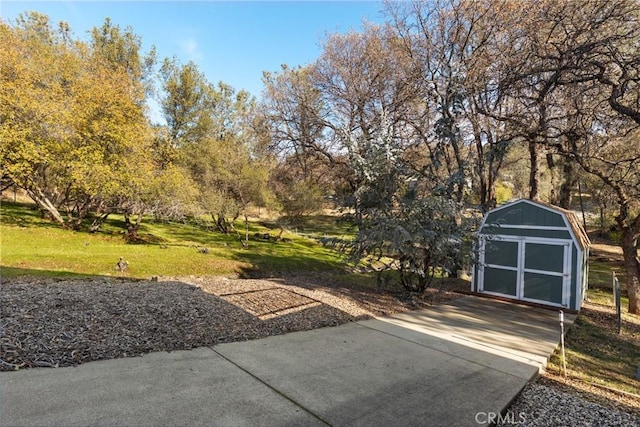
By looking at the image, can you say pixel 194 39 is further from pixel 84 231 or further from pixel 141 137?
pixel 84 231

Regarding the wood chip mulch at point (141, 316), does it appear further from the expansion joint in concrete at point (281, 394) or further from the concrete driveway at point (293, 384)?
the expansion joint in concrete at point (281, 394)

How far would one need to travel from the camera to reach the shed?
8.01 meters

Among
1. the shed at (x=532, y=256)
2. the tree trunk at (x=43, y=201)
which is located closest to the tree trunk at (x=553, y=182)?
the shed at (x=532, y=256)

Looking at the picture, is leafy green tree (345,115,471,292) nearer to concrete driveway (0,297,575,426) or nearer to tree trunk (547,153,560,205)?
concrete driveway (0,297,575,426)

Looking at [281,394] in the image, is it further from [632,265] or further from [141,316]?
[632,265]

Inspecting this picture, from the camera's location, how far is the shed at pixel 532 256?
8.01 metres

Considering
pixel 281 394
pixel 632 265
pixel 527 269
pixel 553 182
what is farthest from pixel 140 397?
pixel 553 182

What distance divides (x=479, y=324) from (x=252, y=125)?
39.0 ft

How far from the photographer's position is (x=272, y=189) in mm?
16781

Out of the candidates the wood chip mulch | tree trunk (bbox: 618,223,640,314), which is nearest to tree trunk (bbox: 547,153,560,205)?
tree trunk (bbox: 618,223,640,314)

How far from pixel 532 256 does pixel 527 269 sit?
355 mm

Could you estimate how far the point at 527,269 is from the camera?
8609mm

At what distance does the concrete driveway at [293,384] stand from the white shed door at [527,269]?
12.8ft

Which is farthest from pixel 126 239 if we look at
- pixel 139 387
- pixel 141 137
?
pixel 139 387
